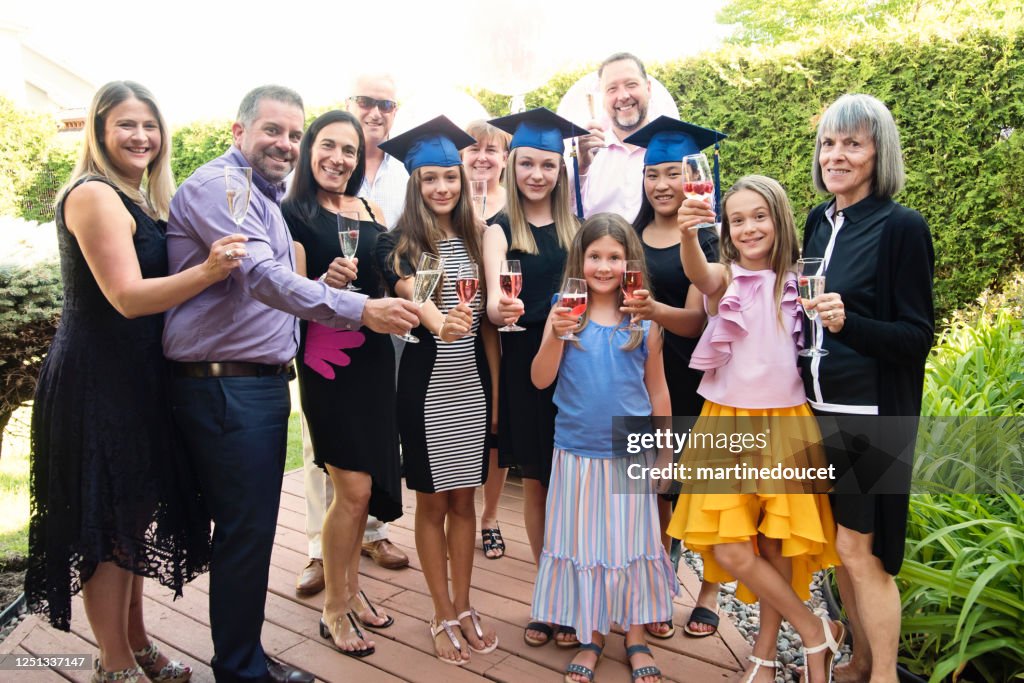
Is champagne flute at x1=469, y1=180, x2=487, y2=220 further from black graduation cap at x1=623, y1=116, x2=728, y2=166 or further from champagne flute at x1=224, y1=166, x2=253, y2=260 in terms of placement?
champagne flute at x1=224, y1=166, x2=253, y2=260

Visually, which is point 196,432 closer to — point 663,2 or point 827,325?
point 827,325

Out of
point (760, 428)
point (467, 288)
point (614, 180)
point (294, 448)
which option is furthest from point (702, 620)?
point (294, 448)

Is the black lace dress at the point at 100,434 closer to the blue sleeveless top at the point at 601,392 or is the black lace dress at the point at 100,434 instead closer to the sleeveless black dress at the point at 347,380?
the sleeveless black dress at the point at 347,380

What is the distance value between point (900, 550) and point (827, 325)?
2.86ft

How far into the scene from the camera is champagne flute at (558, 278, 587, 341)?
109 inches

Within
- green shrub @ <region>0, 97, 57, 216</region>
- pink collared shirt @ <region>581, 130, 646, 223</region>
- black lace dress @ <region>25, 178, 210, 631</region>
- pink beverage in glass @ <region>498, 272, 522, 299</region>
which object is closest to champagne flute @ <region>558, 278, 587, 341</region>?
pink beverage in glass @ <region>498, 272, 522, 299</region>

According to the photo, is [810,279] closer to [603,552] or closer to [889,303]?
[889,303]

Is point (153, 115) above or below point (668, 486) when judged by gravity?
above

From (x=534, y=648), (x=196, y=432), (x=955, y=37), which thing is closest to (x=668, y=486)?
(x=534, y=648)

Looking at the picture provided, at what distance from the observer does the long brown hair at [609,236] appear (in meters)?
3.10

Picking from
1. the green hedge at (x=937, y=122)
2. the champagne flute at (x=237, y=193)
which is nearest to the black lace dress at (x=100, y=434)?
the champagne flute at (x=237, y=193)

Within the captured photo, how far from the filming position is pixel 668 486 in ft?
10.4

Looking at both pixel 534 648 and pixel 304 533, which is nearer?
pixel 534 648

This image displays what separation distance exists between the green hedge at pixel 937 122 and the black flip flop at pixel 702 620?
5.20m
